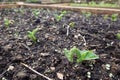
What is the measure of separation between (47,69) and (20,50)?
383 millimetres

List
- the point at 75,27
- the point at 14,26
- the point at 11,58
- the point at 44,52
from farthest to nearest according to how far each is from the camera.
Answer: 1. the point at 14,26
2. the point at 75,27
3. the point at 44,52
4. the point at 11,58

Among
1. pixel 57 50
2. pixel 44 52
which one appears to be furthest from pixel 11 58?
pixel 57 50

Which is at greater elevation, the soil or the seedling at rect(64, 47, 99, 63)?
the seedling at rect(64, 47, 99, 63)

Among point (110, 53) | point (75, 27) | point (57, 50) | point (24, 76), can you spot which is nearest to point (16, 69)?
point (24, 76)

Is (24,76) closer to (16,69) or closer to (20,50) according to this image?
(16,69)

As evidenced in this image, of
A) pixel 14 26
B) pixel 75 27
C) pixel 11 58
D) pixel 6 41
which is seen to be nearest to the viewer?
pixel 11 58

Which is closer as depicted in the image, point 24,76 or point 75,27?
point 24,76

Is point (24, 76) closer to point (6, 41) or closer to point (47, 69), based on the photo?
point (47, 69)

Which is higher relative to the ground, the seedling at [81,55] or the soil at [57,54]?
the seedling at [81,55]

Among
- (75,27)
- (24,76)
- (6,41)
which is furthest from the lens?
(75,27)

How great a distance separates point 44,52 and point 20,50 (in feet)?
0.67

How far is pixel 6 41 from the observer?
6.74 ft

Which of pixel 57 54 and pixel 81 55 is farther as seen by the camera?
pixel 57 54

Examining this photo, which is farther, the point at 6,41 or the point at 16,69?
the point at 6,41
